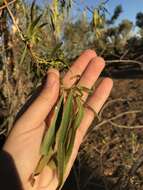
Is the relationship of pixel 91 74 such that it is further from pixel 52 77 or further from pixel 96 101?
pixel 52 77

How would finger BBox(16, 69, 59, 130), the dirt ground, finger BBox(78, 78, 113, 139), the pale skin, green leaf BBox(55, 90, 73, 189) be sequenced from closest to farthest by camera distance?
green leaf BBox(55, 90, 73, 189)
finger BBox(16, 69, 59, 130)
the pale skin
finger BBox(78, 78, 113, 139)
the dirt ground

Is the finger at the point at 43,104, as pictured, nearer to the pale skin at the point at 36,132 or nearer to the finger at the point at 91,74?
the pale skin at the point at 36,132

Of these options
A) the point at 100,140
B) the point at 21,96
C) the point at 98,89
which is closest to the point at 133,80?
the point at 100,140

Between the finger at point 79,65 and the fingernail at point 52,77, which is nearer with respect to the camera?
the fingernail at point 52,77

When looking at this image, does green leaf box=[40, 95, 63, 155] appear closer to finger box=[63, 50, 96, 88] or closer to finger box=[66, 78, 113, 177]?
finger box=[63, 50, 96, 88]

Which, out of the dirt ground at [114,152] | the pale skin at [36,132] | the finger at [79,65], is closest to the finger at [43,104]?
the pale skin at [36,132]

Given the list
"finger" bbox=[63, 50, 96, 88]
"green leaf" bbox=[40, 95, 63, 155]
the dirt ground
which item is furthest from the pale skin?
the dirt ground

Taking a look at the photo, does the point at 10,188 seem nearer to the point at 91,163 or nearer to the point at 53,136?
the point at 53,136
